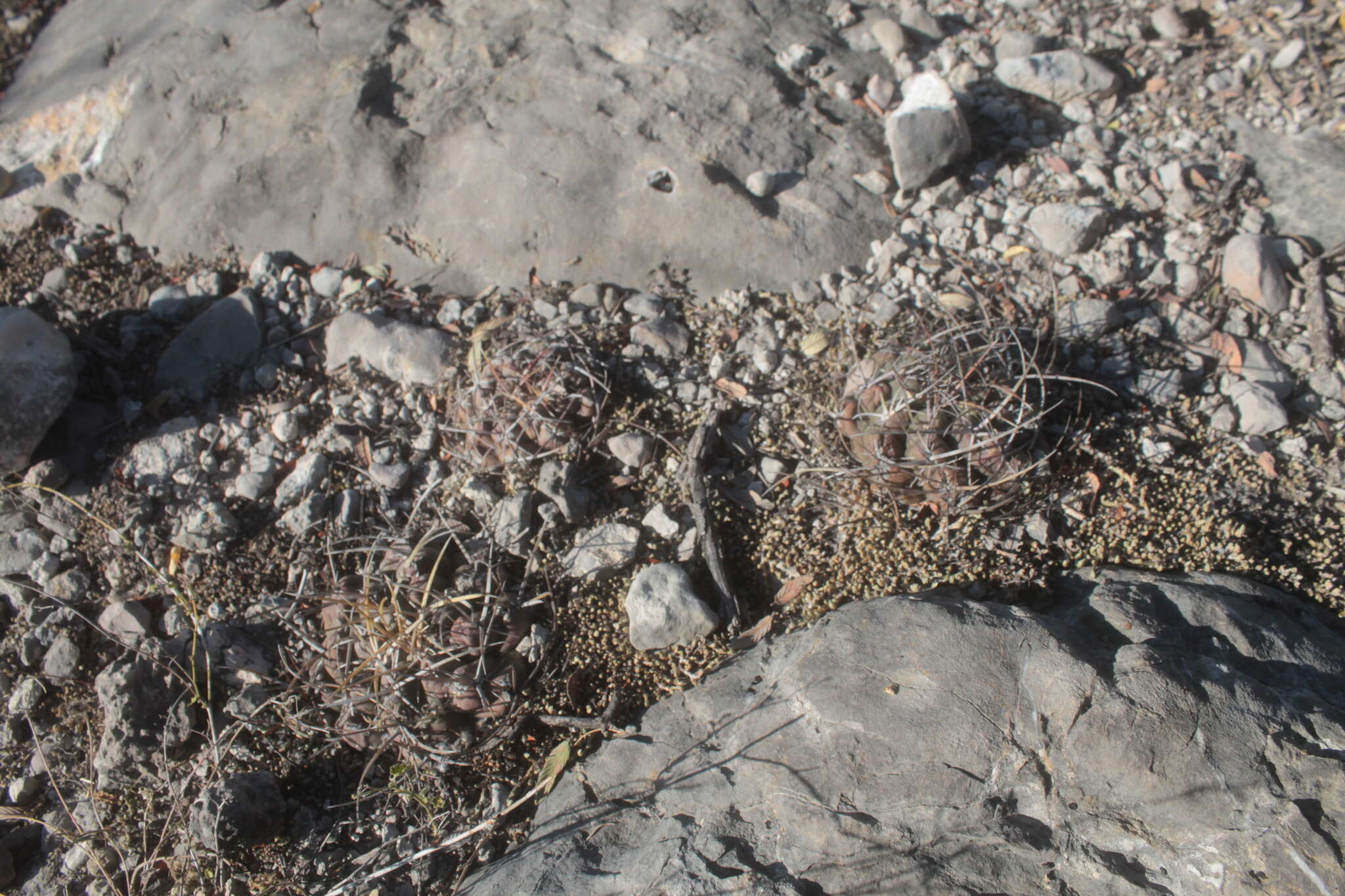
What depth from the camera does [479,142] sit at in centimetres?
437

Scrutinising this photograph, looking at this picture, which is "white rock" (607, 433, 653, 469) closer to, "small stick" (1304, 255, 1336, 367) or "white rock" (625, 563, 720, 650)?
"white rock" (625, 563, 720, 650)

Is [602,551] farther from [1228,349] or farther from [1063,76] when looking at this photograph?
[1063,76]

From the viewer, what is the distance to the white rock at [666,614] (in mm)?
3141

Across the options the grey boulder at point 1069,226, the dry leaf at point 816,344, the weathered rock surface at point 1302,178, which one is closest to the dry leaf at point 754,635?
the dry leaf at point 816,344

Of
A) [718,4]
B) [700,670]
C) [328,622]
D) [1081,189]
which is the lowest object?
[700,670]

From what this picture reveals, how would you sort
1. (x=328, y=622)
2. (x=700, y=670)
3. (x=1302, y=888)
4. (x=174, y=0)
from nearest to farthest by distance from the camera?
(x=1302, y=888), (x=700, y=670), (x=328, y=622), (x=174, y=0)

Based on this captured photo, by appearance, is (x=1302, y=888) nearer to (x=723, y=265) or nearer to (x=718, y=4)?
(x=723, y=265)

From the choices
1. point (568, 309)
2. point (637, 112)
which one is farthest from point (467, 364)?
point (637, 112)

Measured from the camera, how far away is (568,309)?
3.99 m

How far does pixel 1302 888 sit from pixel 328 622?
335 centimetres

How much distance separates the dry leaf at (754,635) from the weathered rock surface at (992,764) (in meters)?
0.17

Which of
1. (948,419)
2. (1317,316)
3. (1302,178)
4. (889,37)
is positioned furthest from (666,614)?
(1302,178)

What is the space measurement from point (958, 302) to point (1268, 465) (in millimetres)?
1436

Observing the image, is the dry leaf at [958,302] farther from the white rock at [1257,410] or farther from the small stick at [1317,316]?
the small stick at [1317,316]
